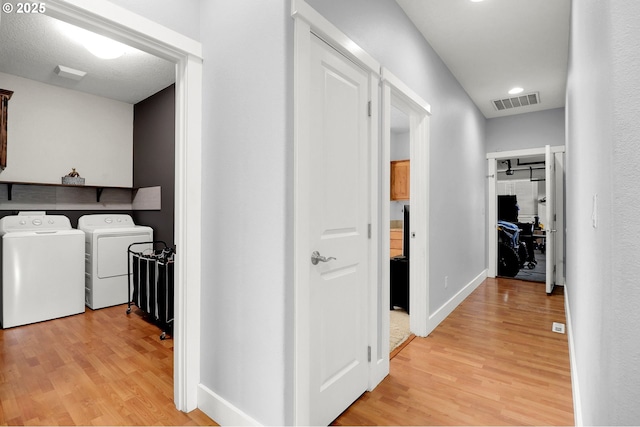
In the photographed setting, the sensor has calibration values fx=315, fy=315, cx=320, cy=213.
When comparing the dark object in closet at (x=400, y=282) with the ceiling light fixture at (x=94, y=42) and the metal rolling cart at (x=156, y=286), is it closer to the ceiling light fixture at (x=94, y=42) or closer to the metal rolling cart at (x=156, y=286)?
the metal rolling cart at (x=156, y=286)

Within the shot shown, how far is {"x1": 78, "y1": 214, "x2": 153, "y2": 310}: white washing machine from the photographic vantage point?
146 inches

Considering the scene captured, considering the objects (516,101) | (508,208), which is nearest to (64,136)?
(516,101)

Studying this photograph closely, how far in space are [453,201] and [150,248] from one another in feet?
12.8

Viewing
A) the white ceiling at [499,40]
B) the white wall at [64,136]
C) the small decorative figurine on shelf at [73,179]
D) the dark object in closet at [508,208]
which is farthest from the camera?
the dark object in closet at [508,208]

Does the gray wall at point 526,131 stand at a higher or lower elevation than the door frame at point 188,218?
higher

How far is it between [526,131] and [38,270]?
692cm

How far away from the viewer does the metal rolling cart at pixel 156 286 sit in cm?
299

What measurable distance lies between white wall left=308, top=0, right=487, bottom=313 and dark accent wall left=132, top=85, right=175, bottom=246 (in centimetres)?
270

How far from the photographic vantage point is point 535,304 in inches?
156

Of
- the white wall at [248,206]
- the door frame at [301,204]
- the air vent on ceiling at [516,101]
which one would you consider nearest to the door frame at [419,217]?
the door frame at [301,204]

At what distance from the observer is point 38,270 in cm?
333

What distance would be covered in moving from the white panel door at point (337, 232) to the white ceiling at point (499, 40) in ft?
4.12

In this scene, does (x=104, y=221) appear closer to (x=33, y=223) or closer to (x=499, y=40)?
(x=33, y=223)

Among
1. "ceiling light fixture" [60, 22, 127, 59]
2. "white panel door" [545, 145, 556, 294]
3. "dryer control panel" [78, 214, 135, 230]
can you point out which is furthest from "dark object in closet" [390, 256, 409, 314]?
"dryer control panel" [78, 214, 135, 230]
